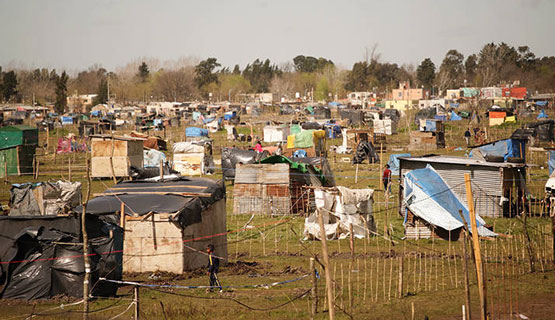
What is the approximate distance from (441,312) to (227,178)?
1852cm

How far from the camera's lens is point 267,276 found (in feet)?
42.5

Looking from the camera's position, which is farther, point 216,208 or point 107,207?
point 216,208

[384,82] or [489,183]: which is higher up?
[384,82]

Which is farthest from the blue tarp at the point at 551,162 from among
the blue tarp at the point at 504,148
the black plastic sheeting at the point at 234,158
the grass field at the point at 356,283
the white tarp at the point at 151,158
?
the white tarp at the point at 151,158

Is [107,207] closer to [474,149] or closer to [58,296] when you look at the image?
[58,296]

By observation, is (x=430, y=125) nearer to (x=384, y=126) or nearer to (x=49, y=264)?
(x=384, y=126)

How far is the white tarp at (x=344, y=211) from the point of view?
17156mm

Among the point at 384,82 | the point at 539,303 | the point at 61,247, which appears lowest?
the point at 539,303

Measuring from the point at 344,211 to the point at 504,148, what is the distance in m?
13.7

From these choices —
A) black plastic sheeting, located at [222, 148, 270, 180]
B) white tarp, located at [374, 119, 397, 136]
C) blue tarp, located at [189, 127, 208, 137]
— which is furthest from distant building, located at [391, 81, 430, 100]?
black plastic sheeting, located at [222, 148, 270, 180]

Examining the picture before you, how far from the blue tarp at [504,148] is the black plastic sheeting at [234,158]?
33.7 ft

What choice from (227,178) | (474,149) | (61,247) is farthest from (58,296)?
(474,149)

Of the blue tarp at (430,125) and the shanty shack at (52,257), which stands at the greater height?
the blue tarp at (430,125)

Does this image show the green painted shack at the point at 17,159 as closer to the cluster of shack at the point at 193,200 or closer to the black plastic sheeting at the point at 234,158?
the cluster of shack at the point at 193,200
